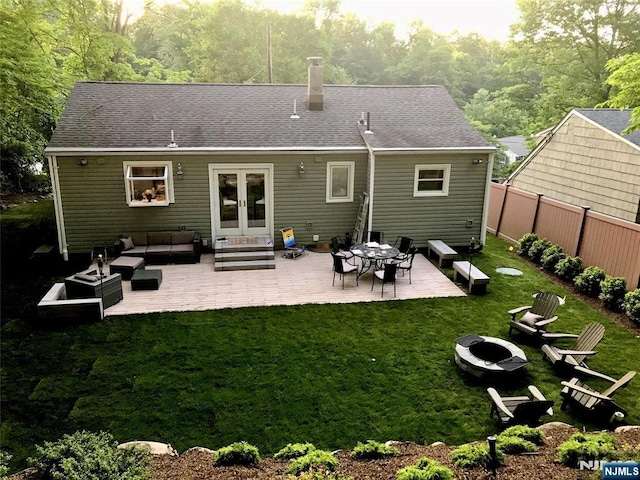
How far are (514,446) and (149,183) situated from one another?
10267mm

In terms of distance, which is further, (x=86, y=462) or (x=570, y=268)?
(x=570, y=268)

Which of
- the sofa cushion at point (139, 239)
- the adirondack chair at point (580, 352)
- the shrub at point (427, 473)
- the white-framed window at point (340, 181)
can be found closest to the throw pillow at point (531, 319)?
the adirondack chair at point (580, 352)

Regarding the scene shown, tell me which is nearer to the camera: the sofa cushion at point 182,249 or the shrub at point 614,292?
the shrub at point 614,292

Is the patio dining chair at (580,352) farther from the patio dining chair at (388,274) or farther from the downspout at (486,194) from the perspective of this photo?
the downspout at (486,194)

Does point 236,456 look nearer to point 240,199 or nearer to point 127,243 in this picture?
point 127,243

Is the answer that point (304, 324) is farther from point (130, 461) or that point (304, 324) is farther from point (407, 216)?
point (407, 216)

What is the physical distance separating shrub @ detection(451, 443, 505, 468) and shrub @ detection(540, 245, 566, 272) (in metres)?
8.08

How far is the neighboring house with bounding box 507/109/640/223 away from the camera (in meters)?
11.5

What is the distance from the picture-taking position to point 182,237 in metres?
12.0

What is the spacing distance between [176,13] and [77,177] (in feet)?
90.2

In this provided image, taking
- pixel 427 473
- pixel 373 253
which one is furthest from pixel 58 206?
pixel 427 473

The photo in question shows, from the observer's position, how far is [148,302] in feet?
30.6

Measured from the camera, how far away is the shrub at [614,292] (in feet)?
30.1

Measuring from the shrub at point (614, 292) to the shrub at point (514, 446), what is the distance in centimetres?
581
